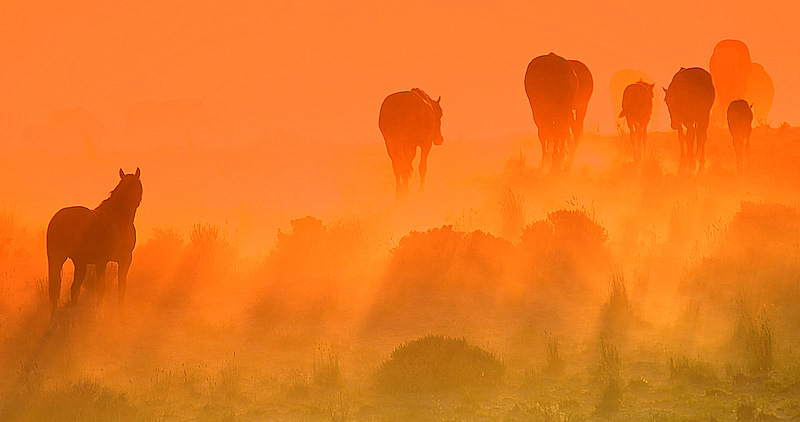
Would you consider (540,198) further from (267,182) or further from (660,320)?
(267,182)

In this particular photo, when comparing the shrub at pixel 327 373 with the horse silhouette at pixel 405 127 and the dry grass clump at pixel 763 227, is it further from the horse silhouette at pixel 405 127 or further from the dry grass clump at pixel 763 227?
the horse silhouette at pixel 405 127

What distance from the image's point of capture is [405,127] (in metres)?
17.6

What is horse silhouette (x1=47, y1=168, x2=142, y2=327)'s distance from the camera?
1071cm

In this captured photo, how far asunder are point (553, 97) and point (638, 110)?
115 inches

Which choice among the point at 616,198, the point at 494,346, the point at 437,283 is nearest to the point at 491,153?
the point at 616,198

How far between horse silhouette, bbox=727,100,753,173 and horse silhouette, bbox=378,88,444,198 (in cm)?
804

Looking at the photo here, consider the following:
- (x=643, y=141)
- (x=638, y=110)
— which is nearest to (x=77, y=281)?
(x=638, y=110)

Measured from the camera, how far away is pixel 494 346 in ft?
32.6

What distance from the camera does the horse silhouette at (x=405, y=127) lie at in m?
17.6

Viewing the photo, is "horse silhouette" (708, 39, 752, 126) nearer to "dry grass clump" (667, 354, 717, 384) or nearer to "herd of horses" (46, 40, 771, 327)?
"herd of horses" (46, 40, 771, 327)

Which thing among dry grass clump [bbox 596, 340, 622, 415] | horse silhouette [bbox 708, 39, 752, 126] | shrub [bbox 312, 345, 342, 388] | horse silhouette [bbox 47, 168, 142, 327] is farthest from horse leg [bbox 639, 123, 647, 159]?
shrub [bbox 312, 345, 342, 388]

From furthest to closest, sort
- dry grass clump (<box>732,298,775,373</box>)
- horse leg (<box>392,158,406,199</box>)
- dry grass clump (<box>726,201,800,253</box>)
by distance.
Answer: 1. horse leg (<box>392,158,406,199</box>)
2. dry grass clump (<box>726,201,800,253</box>)
3. dry grass clump (<box>732,298,775,373</box>)

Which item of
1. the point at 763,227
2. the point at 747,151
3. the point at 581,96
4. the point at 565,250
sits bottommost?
the point at 565,250

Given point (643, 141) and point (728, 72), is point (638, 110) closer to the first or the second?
point (643, 141)
